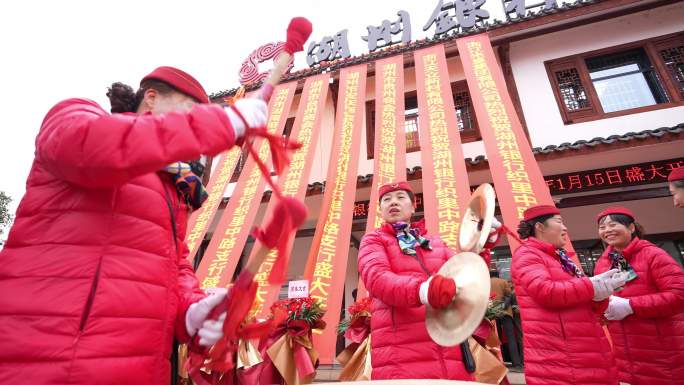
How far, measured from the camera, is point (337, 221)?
195 inches

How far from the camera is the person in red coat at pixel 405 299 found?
1651 mm

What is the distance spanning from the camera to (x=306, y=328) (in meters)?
3.56

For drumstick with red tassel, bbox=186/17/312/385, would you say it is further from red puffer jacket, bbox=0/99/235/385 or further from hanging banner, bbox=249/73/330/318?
hanging banner, bbox=249/73/330/318

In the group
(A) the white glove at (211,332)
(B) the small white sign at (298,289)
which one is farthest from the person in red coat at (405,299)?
(B) the small white sign at (298,289)

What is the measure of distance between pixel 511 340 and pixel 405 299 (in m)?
4.10

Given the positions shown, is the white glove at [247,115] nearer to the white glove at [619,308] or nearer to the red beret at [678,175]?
the white glove at [619,308]

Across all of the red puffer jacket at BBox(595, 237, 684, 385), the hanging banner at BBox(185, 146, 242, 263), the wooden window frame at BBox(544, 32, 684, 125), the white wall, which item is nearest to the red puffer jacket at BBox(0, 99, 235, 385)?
the red puffer jacket at BBox(595, 237, 684, 385)

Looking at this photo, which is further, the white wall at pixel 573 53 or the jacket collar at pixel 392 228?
the white wall at pixel 573 53

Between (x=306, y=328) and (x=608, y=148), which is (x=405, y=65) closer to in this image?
(x=608, y=148)

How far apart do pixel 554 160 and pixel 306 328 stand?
4415 mm

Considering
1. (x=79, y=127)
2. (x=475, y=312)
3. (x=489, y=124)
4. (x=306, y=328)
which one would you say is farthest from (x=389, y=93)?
(x=79, y=127)

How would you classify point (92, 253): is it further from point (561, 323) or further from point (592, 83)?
point (592, 83)

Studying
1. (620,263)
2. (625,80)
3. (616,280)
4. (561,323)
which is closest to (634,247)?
(620,263)

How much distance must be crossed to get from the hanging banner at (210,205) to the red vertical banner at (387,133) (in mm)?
2061
